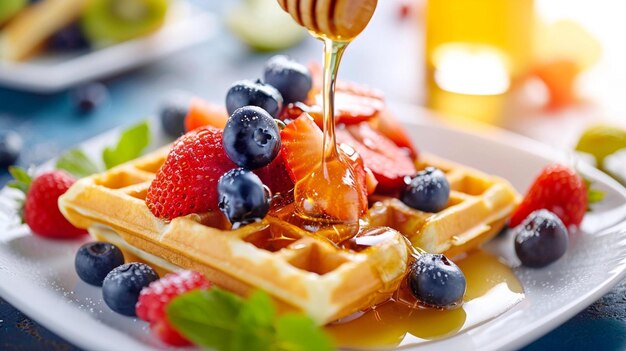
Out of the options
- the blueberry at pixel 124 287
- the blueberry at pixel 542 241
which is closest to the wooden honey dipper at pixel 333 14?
the blueberry at pixel 124 287

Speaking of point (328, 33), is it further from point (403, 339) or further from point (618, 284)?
point (618, 284)

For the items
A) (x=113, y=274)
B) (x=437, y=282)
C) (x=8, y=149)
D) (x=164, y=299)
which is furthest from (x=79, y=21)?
(x=437, y=282)

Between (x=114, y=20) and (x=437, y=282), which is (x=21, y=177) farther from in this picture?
(x=114, y=20)

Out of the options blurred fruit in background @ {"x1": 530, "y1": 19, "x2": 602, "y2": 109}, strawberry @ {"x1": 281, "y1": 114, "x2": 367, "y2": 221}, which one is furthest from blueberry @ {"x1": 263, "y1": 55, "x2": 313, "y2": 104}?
blurred fruit in background @ {"x1": 530, "y1": 19, "x2": 602, "y2": 109}

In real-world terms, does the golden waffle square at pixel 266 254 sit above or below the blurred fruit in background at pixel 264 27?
above

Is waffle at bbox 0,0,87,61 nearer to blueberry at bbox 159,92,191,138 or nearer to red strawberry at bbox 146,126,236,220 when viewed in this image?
blueberry at bbox 159,92,191,138

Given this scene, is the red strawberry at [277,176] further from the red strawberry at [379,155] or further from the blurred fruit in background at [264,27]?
the blurred fruit in background at [264,27]
